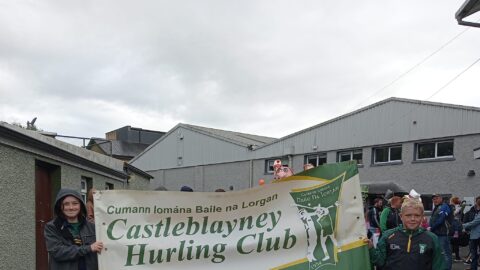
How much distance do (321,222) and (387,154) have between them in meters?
20.7

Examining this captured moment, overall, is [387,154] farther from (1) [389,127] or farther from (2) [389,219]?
(2) [389,219]

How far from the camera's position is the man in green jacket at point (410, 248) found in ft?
13.3

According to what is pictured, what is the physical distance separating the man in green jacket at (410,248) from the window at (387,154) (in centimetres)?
2012

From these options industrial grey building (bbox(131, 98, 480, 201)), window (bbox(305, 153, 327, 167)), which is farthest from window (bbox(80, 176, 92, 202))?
window (bbox(305, 153, 327, 167))

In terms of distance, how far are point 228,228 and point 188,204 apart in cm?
43

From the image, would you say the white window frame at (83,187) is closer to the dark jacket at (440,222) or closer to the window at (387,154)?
the dark jacket at (440,222)

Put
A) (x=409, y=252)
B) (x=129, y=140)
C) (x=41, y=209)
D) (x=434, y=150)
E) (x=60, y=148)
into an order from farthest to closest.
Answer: (x=129, y=140) → (x=434, y=150) → (x=60, y=148) → (x=41, y=209) → (x=409, y=252)

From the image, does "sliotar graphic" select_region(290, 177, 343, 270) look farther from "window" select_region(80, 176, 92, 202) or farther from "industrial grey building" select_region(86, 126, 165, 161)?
"industrial grey building" select_region(86, 126, 165, 161)

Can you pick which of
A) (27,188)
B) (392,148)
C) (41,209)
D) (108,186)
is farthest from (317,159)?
(27,188)

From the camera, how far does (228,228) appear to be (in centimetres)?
442

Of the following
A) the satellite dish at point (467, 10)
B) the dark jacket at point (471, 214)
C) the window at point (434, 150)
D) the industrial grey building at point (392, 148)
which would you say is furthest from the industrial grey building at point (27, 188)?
the window at point (434, 150)

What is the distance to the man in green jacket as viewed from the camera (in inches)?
159

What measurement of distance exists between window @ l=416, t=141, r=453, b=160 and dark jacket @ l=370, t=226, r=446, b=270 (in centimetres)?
1879

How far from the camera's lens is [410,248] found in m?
4.09
